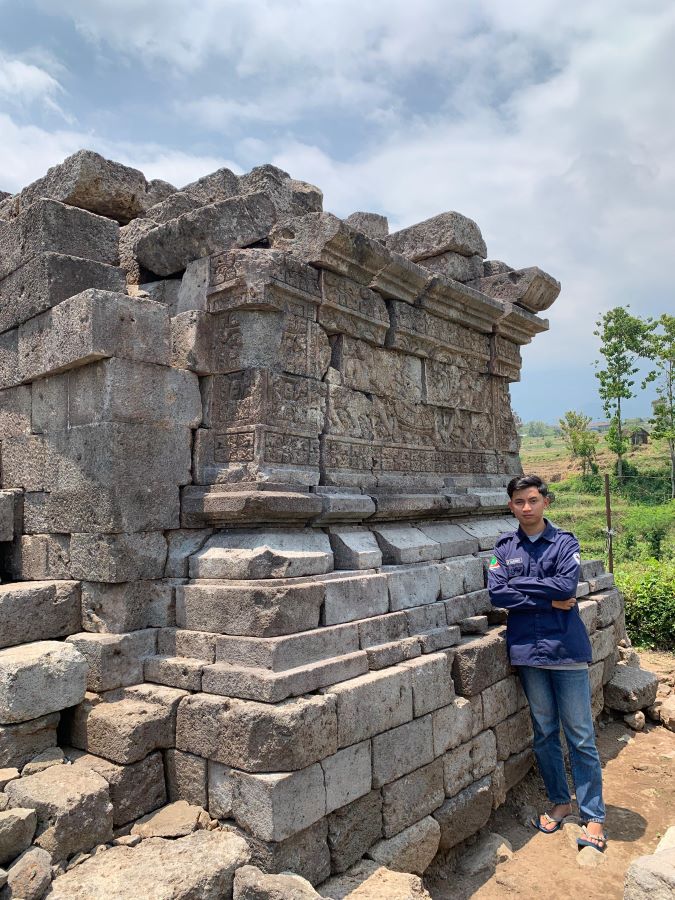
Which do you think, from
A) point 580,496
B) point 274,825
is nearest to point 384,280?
point 274,825

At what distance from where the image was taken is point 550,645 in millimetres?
4367

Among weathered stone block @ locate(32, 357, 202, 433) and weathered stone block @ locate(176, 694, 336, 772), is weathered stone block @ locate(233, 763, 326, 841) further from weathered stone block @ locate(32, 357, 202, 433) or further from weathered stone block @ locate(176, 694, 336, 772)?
weathered stone block @ locate(32, 357, 202, 433)

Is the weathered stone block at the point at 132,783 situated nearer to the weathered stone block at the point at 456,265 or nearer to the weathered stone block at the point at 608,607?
the weathered stone block at the point at 608,607

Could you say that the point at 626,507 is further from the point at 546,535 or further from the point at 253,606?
the point at 253,606

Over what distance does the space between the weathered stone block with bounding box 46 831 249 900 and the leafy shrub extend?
23.6 ft

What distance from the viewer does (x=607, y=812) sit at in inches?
185

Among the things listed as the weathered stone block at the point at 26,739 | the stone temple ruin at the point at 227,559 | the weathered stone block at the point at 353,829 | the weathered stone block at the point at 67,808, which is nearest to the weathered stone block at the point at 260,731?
the stone temple ruin at the point at 227,559

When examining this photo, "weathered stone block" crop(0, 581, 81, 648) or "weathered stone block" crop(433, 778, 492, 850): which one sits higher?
"weathered stone block" crop(0, 581, 81, 648)

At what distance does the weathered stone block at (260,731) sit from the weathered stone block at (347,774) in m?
0.09

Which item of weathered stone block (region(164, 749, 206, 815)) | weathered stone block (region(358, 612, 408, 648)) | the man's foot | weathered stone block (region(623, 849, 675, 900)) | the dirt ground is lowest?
the dirt ground

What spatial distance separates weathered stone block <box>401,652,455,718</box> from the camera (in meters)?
3.91

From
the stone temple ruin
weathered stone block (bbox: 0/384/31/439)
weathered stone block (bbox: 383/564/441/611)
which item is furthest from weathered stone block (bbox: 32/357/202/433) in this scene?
weathered stone block (bbox: 383/564/441/611)

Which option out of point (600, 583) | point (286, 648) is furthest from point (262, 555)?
point (600, 583)

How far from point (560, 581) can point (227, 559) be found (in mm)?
2105
